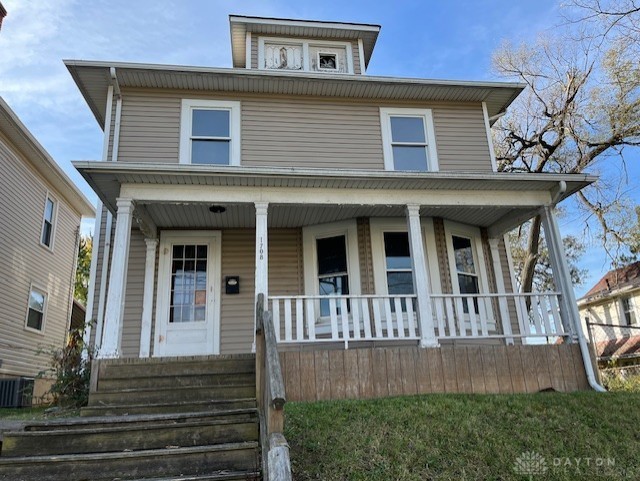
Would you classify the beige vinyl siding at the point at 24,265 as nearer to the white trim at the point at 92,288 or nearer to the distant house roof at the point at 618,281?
the white trim at the point at 92,288

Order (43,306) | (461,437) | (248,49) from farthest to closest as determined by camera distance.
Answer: (43,306) < (248,49) < (461,437)

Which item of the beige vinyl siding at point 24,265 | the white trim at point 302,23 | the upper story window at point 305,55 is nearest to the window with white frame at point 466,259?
the upper story window at point 305,55

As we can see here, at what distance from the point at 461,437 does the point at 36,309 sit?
11.5 m

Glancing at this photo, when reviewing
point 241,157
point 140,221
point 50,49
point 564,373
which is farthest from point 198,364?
point 50,49

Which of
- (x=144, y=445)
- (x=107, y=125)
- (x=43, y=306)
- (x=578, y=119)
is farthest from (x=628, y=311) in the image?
(x=144, y=445)

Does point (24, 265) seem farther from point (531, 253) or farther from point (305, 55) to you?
point (531, 253)

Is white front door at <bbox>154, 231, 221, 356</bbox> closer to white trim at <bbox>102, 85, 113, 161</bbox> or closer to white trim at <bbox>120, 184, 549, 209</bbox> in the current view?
white trim at <bbox>102, 85, 113, 161</bbox>

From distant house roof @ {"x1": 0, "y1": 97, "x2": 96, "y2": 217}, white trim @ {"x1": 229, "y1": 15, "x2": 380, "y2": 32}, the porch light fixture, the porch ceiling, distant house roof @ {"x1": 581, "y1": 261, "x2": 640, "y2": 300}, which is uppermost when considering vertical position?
white trim @ {"x1": 229, "y1": 15, "x2": 380, "y2": 32}

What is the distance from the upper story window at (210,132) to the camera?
8547mm

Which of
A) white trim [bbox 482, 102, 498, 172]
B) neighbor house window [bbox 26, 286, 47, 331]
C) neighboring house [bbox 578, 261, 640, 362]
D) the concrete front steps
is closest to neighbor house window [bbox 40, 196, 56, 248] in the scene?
neighbor house window [bbox 26, 286, 47, 331]

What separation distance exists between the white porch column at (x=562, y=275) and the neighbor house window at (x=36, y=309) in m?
11.6

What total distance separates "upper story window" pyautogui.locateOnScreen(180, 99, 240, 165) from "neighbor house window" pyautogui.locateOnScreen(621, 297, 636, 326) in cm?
1864

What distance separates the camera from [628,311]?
20172 millimetres

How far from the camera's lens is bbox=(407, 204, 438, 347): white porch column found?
21.9 ft
